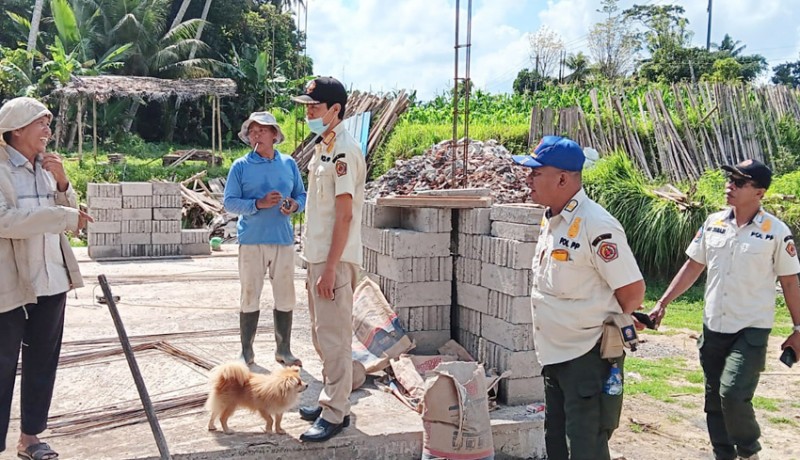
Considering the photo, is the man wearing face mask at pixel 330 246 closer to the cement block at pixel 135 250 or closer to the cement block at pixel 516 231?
the cement block at pixel 516 231

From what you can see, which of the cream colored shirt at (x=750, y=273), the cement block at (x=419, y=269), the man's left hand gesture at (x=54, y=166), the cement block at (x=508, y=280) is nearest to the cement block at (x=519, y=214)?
the cement block at (x=508, y=280)

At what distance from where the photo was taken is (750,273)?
13.8 ft

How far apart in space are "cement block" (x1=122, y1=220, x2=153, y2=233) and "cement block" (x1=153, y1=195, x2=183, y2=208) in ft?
1.00

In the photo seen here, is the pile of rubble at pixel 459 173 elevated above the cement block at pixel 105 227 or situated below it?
above

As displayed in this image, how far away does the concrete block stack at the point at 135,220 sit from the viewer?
10734 mm

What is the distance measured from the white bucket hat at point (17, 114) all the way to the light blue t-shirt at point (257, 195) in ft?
5.75

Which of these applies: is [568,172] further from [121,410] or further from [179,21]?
[179,21]

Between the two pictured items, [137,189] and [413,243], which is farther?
[137,189]

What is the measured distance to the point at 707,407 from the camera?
4.45 m

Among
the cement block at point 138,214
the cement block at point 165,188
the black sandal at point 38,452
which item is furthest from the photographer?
the cement block at point 165,188

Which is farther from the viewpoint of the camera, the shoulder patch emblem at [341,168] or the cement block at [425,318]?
the cement block at [425,318]

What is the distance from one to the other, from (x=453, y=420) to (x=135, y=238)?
8265 millimetres

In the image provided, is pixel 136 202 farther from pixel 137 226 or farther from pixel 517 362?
pixel 517 362

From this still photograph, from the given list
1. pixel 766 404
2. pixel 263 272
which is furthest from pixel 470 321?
pixel 766 404
